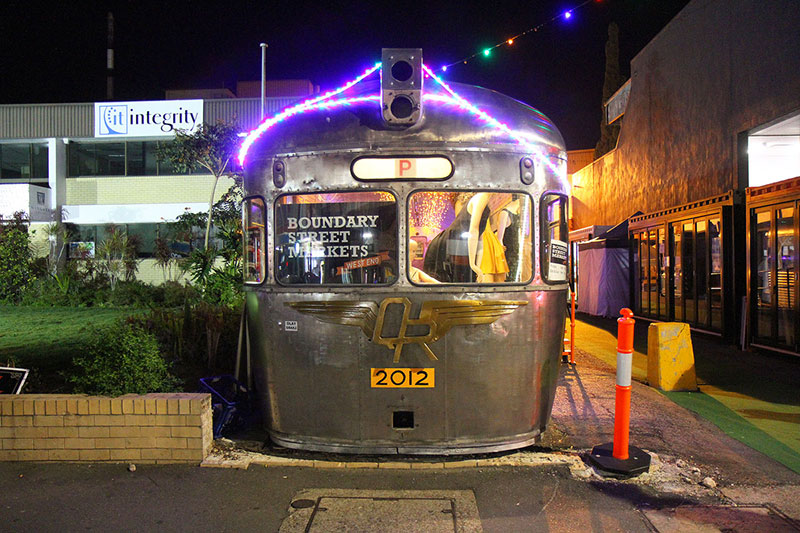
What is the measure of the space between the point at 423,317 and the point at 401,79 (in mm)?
1798

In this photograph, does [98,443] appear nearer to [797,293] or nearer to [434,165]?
[434,165]

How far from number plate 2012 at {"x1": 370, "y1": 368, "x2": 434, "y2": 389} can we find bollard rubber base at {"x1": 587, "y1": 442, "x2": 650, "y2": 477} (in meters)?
1.54

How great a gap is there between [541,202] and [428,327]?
1338 mm

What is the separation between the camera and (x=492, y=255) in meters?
4.57

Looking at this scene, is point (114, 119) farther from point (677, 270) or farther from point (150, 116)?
point (677, 270)

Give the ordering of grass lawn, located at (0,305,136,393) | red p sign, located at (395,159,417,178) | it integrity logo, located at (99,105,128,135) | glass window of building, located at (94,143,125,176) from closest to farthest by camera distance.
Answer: red p sign, located at (395,159,417,178) → grass lawn, located at (0,305,136,393) → it integrity logo, located at (99,105,128,135) → glass window of building, located at (94,143,125,176)

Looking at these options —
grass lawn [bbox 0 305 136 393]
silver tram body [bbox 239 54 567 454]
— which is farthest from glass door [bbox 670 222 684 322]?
grass lawn [bbox 0 305 136 393]

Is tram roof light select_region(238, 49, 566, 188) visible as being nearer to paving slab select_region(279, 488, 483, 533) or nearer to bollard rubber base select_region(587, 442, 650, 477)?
bollard rubber base select_region(587, 442, 650, 477)

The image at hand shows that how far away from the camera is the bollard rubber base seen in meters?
4.58

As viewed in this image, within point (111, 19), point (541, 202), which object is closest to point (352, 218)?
point (541, 202)

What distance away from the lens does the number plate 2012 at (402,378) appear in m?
4.51

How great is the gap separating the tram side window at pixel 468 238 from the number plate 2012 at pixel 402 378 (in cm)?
69

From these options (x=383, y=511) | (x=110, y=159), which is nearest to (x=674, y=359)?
(x=383, y=511)

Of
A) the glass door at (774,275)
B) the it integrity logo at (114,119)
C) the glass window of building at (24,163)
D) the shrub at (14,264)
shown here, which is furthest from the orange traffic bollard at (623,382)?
the glass window of building at (24,163)
